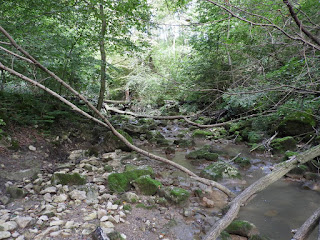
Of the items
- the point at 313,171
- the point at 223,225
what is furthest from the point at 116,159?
the point at 313,171

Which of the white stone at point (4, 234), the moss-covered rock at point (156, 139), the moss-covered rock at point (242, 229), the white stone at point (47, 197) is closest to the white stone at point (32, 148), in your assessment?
the white stone at point (47, 197)

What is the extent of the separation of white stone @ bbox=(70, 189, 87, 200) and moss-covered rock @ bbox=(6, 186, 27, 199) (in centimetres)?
82

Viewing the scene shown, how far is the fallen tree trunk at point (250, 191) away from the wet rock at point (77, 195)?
2.34m

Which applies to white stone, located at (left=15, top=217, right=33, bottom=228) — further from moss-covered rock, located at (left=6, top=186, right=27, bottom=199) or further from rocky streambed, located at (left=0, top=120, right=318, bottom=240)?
moss-covered rock, located at (left=6, top=186, right=27, bottom=199)

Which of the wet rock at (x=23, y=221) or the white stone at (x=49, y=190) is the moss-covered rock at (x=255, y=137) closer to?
the white stone at (x=49, y=190)

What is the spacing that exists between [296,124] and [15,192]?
28.3ft

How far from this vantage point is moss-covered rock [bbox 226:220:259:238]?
3.39 metres

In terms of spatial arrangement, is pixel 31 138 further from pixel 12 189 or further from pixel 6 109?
pixel 12 189

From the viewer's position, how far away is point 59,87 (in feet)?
24.5

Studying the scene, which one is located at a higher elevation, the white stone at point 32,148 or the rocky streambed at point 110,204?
the white stone at point 32,148

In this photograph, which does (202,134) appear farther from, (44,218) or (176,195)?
(44,218)

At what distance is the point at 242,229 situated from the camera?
11.2ft

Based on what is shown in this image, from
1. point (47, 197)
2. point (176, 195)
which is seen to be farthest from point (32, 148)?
point (176, 195)

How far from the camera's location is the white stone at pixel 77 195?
12.6 ft
